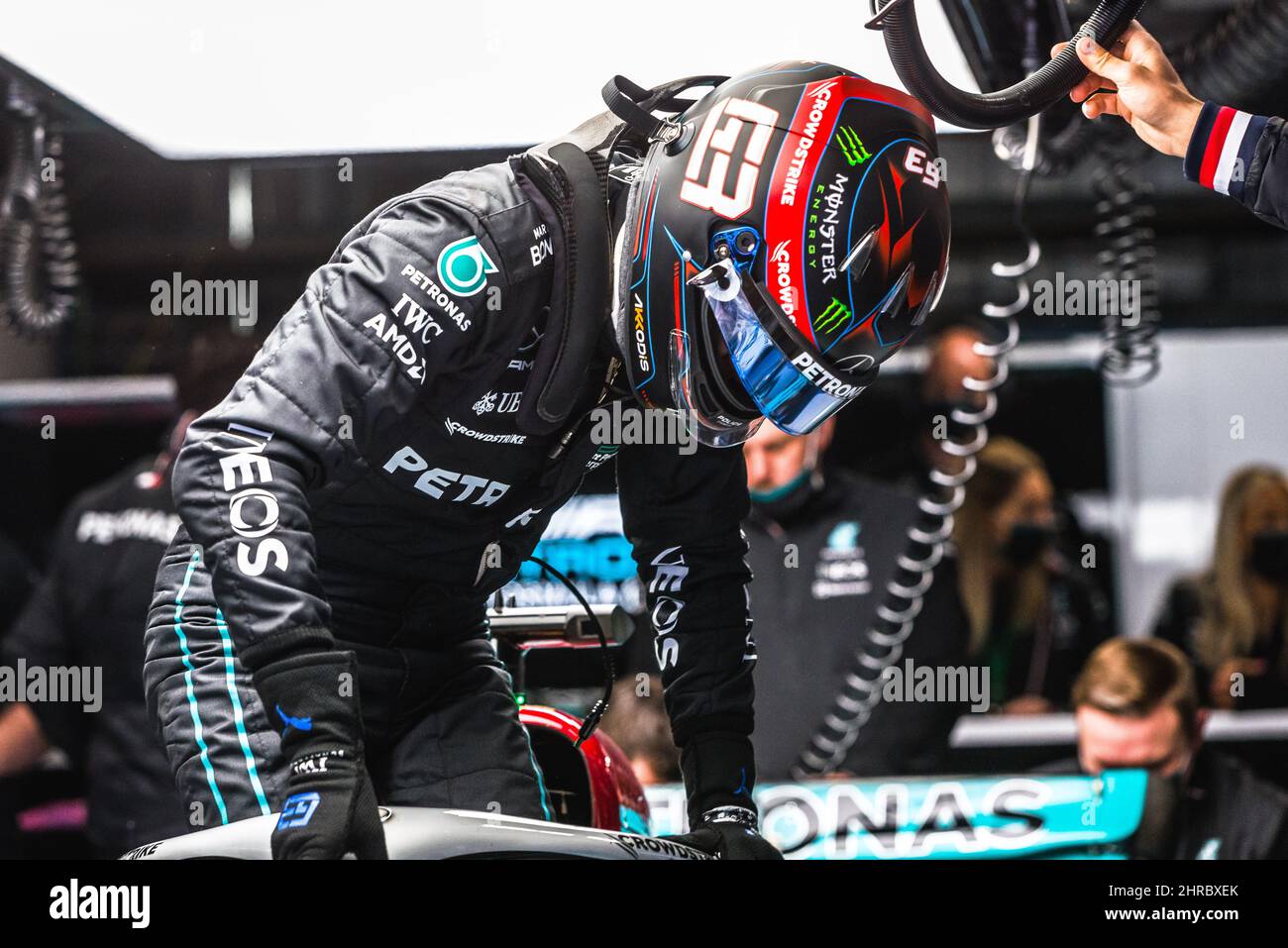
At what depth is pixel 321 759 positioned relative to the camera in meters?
1.24

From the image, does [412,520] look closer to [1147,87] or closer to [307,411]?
[307,411]

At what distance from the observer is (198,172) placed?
9.37ft

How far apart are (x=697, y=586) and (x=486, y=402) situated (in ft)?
1.44

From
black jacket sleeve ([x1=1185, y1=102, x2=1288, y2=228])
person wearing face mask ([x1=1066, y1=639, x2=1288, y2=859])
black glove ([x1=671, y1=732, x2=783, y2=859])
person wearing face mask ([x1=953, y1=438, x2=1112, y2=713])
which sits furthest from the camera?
person wearing face mask ([x1=953, y1=438, x2=1112, y2=713])

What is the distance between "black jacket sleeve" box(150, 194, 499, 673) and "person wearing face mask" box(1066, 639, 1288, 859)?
84.4 inches

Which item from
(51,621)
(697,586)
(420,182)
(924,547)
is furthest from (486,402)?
(924,547)

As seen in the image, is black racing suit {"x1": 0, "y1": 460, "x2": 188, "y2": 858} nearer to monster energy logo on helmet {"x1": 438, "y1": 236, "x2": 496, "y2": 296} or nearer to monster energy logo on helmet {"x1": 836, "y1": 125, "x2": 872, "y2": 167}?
monster energy logo on helmet {"x1": 438, "y1": 236, "x2": 496, "y2": 296}

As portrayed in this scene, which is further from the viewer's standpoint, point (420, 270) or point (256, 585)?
point (420, 270)

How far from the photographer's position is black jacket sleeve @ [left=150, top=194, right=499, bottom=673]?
128 centimetres

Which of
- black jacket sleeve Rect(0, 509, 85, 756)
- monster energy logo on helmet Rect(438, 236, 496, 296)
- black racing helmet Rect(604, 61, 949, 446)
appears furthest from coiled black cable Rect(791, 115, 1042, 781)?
monster energy logo on helmet Rect(438, 236, 496, 296)

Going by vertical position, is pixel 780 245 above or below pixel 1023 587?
above

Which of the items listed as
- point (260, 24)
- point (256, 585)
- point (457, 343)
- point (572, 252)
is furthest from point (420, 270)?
point (260, 24)
